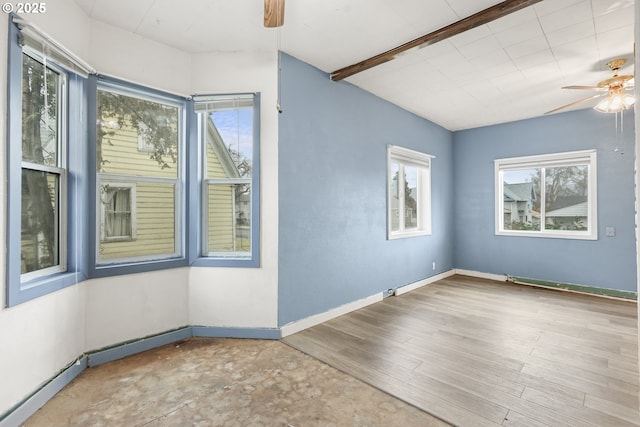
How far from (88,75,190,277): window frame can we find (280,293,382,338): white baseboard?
1.24 m

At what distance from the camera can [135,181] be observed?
2.79 meters

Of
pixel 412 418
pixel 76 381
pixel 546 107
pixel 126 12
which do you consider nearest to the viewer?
pixel 412 418

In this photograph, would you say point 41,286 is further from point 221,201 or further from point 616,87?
point 616,87

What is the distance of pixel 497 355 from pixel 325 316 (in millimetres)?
1699

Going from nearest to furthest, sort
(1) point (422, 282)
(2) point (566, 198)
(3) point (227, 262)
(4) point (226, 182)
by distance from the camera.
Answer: (3) point (227, 262) < (4) point (226, 182) < (2) point (566, 198) < (1) point (422, 282)

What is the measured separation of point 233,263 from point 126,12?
2.31 m

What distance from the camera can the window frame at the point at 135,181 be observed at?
8.20ft

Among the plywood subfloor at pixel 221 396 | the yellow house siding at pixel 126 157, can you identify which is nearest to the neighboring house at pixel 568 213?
the plywood subfloor at pixel 221 396

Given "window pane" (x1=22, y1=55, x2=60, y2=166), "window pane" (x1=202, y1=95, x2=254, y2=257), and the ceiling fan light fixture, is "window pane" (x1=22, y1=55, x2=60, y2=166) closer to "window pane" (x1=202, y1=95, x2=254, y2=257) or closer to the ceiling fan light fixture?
"window pane" (x1=202, y1=95, x2=254, y2=257)

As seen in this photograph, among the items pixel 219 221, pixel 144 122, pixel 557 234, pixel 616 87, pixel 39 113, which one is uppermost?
pixel 616 87

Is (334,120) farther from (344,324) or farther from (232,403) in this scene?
(232,403)

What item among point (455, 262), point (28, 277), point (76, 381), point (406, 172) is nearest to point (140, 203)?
point (28, 277)

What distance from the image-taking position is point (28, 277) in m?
2.05

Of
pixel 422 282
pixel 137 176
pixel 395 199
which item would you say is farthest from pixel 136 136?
pixel 422 282
